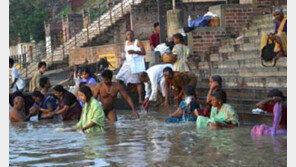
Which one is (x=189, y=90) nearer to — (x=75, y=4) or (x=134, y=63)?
(x=134, y=63)

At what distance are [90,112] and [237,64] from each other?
15.5 feet

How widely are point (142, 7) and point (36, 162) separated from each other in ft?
61.8

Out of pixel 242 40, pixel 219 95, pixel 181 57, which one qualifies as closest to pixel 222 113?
pixel 219 95

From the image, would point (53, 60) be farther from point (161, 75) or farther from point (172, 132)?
point (172, 132)

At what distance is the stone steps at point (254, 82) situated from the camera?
46.1 feet

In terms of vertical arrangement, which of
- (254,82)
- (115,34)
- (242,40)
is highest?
(115,34)

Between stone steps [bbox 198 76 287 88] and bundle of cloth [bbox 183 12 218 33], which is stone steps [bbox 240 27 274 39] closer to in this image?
bundle of cloth [bbox 183 12 218 33]

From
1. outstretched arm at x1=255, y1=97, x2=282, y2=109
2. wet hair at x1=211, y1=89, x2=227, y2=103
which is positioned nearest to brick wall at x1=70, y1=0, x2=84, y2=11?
wet hair at x1=211, y1=89, x2=227, y2=103

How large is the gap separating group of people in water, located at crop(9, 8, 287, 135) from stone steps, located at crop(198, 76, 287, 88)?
709mm

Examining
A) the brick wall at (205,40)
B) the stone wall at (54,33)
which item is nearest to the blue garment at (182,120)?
the brick wall at (205,40)

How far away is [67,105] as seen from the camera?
16.1 metres

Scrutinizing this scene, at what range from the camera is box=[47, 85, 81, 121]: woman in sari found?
16.1 metres

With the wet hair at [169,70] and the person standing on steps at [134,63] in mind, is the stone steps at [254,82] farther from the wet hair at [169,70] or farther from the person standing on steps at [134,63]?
the person standing on steps at [134,63]

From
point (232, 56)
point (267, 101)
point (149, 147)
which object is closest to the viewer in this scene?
point (149, 147)
